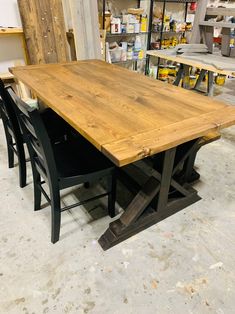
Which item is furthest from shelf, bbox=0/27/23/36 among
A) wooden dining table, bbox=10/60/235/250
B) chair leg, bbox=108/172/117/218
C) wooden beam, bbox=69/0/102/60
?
chair leg, bbox=108/172/117/218

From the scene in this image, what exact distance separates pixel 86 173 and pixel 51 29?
2341mm

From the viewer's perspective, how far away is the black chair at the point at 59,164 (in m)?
1.16

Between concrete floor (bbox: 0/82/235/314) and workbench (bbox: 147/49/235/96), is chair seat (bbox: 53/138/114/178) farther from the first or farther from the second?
workbench (bbox: 147/49/235/96)

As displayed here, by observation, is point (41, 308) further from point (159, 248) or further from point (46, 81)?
point (46, 81)

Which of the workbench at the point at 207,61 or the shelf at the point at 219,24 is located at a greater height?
the shelf at the point at 219,24

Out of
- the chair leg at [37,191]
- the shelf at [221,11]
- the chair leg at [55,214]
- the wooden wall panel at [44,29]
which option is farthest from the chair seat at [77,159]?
the shelf at [221,11]

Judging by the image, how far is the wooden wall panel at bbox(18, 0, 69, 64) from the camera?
2.72 meters

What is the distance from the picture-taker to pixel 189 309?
1187mm

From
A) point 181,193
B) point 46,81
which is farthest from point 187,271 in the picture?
point 46,81

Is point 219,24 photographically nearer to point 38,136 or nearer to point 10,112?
point 10,112

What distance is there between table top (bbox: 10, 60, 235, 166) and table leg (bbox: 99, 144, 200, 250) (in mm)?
230

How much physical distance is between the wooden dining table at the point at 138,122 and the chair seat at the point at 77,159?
0.74 feet

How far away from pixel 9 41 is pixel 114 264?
293 cm

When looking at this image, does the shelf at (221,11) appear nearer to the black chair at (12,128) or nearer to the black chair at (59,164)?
the black chair at (59,164)
